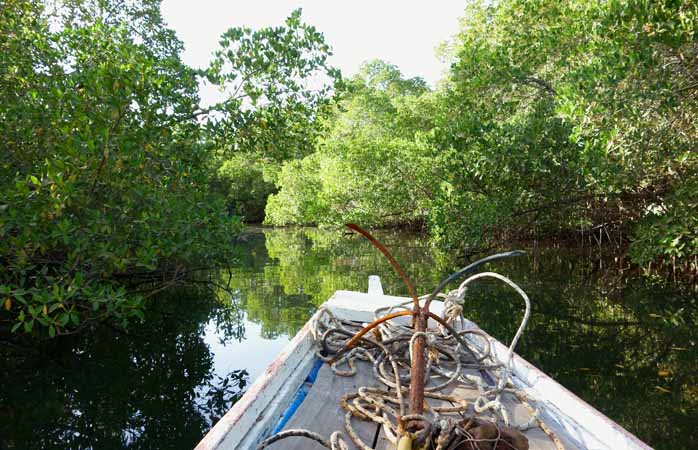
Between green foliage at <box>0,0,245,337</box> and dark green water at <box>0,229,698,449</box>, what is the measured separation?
1.71ft

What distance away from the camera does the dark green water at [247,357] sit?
3.17 m

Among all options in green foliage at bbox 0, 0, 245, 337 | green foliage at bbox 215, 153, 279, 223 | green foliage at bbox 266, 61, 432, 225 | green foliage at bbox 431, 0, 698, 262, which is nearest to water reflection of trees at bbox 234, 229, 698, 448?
green foliage at bbox 431, 0, 698, 262

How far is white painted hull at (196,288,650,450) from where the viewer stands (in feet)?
4.88

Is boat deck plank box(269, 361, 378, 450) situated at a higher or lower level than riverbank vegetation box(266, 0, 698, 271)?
lower

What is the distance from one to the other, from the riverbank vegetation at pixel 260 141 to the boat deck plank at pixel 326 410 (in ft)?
6.66

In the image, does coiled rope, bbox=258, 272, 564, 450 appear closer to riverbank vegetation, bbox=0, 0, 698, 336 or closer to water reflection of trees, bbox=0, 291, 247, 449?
water reflection of trees, bbox=0, 291, 247, 449

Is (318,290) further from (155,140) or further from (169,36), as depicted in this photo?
(169,36)

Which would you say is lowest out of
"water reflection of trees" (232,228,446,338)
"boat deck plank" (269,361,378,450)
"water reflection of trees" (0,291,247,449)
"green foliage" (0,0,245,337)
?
"water reflection of trees" (232,228,446,338)

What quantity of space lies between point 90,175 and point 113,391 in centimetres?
174

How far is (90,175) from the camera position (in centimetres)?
368

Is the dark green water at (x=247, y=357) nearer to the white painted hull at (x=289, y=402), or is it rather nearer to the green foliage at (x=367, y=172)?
the white painted hull at (x=289, y=402)

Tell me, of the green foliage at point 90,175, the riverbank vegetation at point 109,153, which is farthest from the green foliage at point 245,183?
the green foliage at point 90,175

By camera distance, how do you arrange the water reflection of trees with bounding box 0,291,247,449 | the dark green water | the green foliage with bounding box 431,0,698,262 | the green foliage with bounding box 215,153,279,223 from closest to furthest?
the water reflection of trees with bounding box 0,291,247,449
the dark green water
the green foliage with bounding box 431,0,698,262
the green foliage with bounding box 215,153,279,223

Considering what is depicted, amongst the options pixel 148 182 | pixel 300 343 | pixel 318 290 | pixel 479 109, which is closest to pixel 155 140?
pixel 148 182
